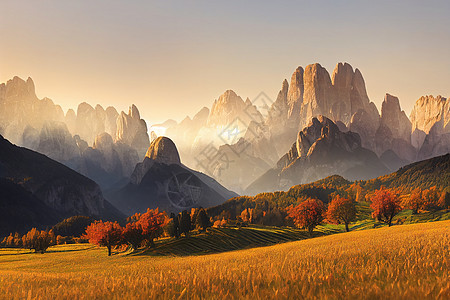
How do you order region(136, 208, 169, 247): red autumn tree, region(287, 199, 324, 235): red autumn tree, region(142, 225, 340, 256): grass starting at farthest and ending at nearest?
1. region(287, 199, 324, 235): red autumn tree
2. region(136, 208, 169, 247): red autumn tree
3. region(142, 225, 340, 256): grass

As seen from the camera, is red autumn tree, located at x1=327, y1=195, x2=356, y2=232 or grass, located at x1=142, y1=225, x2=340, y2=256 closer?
grass, located at x1=142, y1=225, x2=340, y2=256

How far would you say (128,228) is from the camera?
332ft

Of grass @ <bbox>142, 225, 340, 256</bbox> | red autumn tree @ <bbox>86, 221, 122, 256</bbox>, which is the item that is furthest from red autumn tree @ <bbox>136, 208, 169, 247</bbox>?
red autumn tree @ <bbox>86, 221, 122, 256</bbox>

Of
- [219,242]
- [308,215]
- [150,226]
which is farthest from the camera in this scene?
[308,215]

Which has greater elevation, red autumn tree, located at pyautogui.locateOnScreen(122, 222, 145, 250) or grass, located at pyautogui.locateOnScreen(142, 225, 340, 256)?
red autumn tree, located at pyautogui.locateOnScreen(122, 222, 145, 250)

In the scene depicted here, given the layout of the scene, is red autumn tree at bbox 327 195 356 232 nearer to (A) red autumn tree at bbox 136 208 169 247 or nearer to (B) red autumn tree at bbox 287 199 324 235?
(B) red autumn tree at bbox 287 199 324 235

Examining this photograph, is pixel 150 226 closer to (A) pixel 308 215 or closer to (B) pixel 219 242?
(B) pixel 219 242

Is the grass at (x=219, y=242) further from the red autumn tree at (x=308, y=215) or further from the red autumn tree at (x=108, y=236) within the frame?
the red autumn tree at (x=108, y=236)

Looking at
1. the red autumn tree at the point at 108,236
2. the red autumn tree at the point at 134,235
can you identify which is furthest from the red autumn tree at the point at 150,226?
the red autumn tree at the point at 108,236

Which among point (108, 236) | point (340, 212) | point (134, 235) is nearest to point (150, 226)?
point (134, 235)

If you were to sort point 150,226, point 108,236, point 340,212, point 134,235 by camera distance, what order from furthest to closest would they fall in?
point 340,212 → point 150,226 → point 108,236 → point 134,235

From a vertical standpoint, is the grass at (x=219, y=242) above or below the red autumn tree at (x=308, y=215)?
below

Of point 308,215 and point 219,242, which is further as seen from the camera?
point 308,215

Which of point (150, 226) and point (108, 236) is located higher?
point (150, 226)
